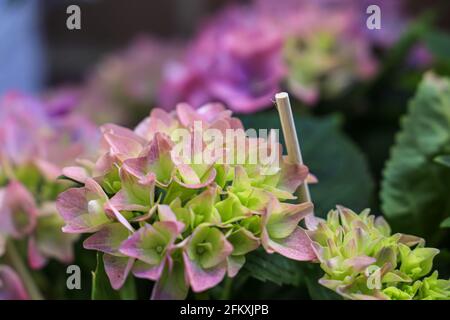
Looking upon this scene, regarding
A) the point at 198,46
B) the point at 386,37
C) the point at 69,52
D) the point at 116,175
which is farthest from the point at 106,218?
the point at 69,52

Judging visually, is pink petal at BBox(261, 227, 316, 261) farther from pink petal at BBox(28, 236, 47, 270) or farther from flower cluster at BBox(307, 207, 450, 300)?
pink petal at BBox(28, 236, 47, 270)

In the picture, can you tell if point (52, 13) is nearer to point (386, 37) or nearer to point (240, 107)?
point (386, 37)

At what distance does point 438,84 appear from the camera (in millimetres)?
522

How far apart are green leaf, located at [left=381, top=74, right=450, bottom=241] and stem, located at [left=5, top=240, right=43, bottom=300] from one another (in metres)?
0.26

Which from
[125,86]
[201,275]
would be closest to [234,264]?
[201,275]

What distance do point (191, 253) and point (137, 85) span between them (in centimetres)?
56

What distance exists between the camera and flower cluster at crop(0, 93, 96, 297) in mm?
496

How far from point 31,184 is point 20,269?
0.07 metres

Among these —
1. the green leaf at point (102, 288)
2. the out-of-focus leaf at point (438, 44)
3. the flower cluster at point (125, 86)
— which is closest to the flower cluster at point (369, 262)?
the green leaf at point (102, 288)

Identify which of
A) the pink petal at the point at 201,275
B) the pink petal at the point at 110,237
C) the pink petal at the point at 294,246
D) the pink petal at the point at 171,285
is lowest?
the pink petal at the point at 171,285

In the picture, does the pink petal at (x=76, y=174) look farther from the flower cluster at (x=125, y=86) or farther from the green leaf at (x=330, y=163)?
the flower cluster at (x=125, y=86)

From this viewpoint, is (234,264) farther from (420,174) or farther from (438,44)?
(438,44)

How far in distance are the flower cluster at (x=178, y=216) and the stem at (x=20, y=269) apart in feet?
0.56

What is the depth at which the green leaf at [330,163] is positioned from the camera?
0.52m
